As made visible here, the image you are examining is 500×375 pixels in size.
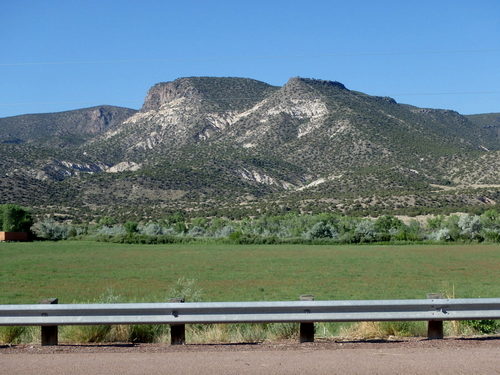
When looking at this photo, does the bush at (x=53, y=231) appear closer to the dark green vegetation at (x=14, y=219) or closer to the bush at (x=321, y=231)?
the dark green vegetation at (x=14, y=219)

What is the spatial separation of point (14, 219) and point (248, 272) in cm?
4603

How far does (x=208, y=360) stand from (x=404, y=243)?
59.0 m

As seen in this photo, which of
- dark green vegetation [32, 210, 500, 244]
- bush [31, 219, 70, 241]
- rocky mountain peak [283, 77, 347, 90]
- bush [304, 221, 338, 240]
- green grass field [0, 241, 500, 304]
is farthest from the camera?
rocky mountain peak [283, 77, 347, 90]

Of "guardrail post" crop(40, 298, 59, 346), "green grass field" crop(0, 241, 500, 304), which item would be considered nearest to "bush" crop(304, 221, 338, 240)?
"green grass field" crop(0, 241, 500, 304)

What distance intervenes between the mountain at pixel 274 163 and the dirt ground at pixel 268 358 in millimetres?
81118

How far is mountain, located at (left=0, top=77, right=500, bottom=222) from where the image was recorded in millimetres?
98125

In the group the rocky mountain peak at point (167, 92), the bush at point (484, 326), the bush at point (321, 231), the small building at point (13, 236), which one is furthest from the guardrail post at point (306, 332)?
the rocky mountain peak at point (167, 92)

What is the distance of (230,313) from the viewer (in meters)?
9.27

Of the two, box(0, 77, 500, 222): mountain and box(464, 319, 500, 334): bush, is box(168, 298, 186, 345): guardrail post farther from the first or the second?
box(0, 77, 500, 222): mountain

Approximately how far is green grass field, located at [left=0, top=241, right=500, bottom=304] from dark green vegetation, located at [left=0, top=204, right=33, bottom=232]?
1279 cm

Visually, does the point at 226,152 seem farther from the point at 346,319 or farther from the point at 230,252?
the point at 346,319

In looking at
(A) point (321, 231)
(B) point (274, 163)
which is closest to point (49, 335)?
(A) point (321, 231)

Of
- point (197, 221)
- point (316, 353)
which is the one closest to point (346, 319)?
point (316, 353)

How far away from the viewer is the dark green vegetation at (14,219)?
72000mm
